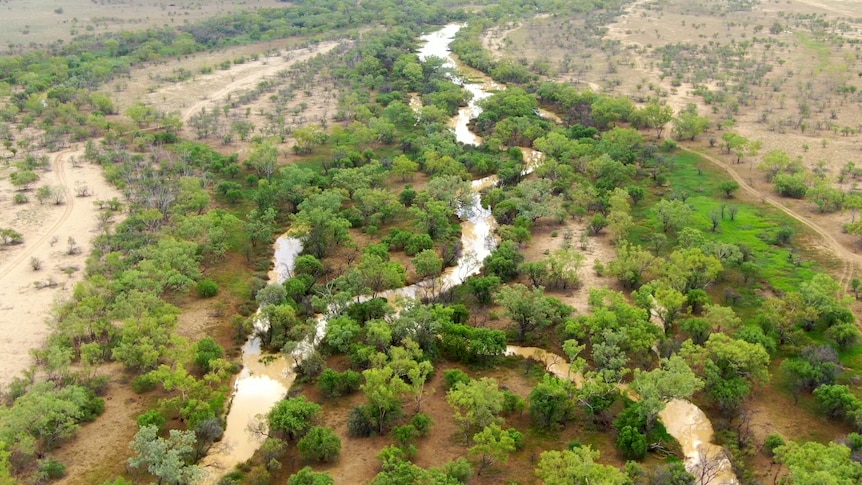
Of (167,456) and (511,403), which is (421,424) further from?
→ (167,456)

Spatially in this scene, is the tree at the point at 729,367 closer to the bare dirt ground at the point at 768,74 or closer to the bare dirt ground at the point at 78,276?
the bare dirt ground at the point at 768,74

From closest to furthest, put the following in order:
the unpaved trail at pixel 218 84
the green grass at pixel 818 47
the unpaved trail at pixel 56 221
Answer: the unpaved trail at pixel 56 221 < the unpaved trail at pixel 218 84 < the green grass at pixel 818 47

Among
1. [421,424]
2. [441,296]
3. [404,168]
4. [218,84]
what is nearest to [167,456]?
[421,424]

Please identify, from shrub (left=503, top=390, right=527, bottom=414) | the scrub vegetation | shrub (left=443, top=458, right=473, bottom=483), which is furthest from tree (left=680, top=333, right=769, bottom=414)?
shrub (left=443, top=458, right=473, bottom=483)

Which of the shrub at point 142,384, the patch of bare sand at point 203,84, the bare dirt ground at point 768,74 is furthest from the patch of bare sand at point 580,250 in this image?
the patch of bare sand at point 203,84

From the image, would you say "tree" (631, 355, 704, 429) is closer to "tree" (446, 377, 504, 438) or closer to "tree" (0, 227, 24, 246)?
"tree" (446, 377, 504, 438)

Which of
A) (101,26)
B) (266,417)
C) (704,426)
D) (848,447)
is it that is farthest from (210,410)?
(101,26)
